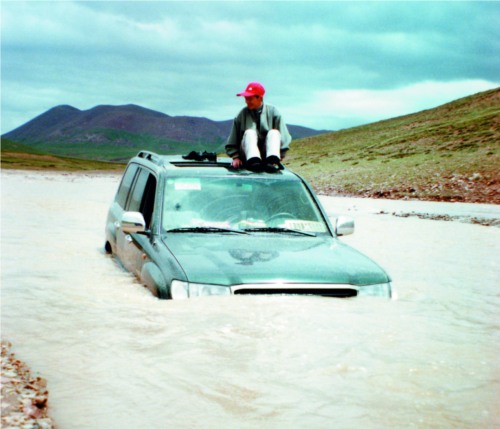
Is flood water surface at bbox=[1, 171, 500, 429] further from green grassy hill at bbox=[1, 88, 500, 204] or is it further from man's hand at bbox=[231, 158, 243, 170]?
green grassy hill at bbox=[1, 88, 500, 204]

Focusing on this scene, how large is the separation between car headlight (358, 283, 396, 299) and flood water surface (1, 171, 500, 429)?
0.23 feet

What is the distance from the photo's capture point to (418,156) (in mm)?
40219

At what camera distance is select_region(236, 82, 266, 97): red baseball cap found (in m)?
8.70

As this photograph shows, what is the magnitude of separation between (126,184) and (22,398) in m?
4.94

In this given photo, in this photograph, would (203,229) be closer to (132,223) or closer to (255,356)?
(132,223)

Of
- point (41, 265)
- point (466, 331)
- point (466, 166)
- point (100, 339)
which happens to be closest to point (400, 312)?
point (466, 331)

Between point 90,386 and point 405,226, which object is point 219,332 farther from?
point 405,226

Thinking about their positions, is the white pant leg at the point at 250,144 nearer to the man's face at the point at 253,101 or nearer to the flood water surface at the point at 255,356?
the man's face at the point at 253,101

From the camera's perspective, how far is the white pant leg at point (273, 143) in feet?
27.5

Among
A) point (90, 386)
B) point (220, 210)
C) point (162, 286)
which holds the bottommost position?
point (90, 386)

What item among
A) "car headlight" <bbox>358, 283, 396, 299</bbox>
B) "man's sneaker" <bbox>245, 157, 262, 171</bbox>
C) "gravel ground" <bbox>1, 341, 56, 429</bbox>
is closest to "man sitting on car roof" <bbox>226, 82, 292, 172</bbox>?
"man's sneaker" <bbox>245, 157, 262, 171</bbox>

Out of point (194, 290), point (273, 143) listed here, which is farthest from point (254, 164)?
point (194, 290)

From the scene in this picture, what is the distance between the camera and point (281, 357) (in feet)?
15.8

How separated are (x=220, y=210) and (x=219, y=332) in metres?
1.76
